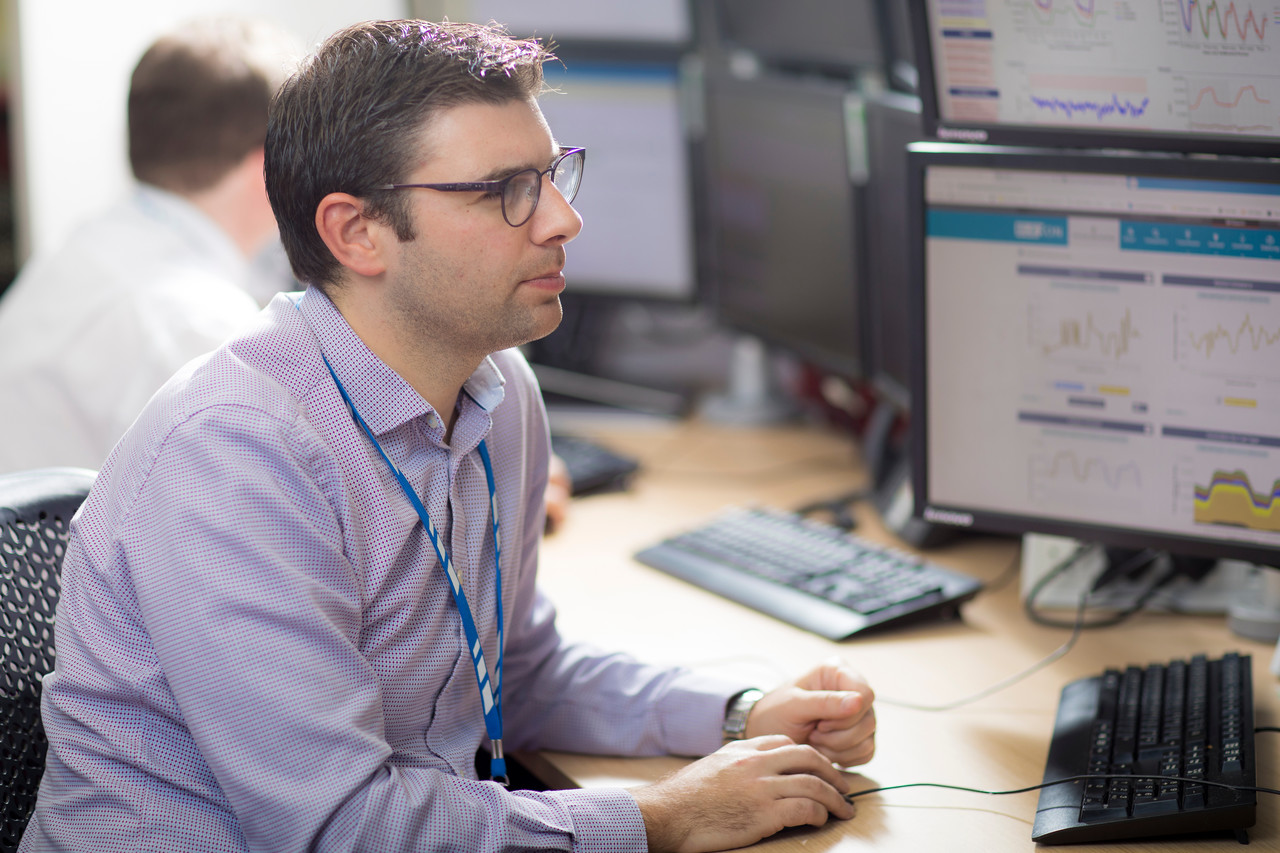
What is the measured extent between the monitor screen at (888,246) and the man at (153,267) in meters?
0.79

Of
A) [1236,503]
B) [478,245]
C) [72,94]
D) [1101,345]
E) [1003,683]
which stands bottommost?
[1003,683]

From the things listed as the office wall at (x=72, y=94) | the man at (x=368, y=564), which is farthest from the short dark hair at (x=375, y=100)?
the office wall at (x=72, y=94)

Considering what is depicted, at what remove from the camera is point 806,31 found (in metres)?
1.95

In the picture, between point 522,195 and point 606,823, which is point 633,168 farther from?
point 606,823

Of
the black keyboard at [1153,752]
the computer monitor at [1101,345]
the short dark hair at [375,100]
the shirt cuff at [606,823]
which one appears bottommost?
the black keyboard at [1153,752]

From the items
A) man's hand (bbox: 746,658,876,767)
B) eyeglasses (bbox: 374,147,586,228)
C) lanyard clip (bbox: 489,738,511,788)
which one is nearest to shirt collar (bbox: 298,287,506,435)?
eyeglasses (bbox: 374,147,586,228)

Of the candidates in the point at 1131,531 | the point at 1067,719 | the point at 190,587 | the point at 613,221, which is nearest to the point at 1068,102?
the point at 1131,531

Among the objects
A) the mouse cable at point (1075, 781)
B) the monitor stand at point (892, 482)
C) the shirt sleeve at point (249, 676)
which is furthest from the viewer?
the monitor stand at point (892, 482)

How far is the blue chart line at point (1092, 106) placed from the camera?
122cm

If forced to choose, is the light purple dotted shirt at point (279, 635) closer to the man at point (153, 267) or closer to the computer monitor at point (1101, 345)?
the computer monitor at point (1101, 345)

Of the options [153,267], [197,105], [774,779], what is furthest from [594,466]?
[774,779]

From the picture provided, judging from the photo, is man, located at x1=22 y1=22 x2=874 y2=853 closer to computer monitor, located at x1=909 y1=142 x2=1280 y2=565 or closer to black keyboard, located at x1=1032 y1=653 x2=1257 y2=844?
black keyboard, located at x1=1032 y1=653 x2=1257 y2=844

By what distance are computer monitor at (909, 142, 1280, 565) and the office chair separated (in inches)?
33.7

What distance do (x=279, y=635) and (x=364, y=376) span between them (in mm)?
237
